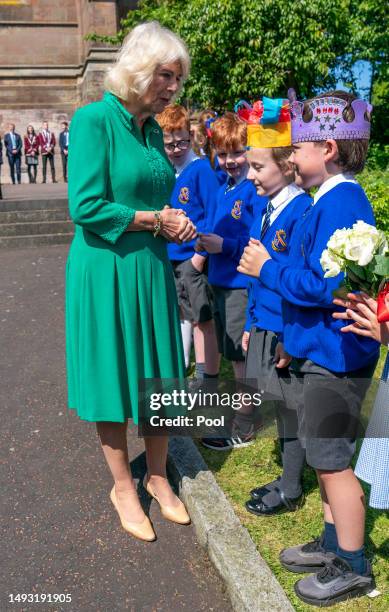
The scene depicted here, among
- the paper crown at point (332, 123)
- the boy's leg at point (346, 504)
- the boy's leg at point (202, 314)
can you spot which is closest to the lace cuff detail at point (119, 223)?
the paper crown at point (332, 123)

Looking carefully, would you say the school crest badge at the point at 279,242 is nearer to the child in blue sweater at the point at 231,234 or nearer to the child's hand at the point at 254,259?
the child's hand at the point at 254,259

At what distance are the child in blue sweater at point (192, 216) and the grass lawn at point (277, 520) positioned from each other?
3.17 feet

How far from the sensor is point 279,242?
3182mm

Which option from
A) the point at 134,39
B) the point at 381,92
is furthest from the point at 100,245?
the point at 381,92

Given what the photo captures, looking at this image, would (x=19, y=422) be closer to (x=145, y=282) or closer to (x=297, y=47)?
(x=145, y=282)

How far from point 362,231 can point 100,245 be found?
1.34 m

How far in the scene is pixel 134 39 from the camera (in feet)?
9.91

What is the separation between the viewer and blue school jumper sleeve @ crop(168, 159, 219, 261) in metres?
4.62

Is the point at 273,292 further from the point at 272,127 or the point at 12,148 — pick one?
the point at 12,148

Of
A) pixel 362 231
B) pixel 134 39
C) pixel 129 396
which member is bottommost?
pixel 129 396

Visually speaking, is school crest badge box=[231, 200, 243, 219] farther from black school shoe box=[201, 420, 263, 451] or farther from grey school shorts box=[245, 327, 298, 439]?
black school shoe box=[201, 420, 263, 451]

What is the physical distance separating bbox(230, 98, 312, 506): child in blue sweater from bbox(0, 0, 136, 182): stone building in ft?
80.3

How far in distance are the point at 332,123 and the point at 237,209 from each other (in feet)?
5.28

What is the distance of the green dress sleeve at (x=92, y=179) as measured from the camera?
2.92 m
